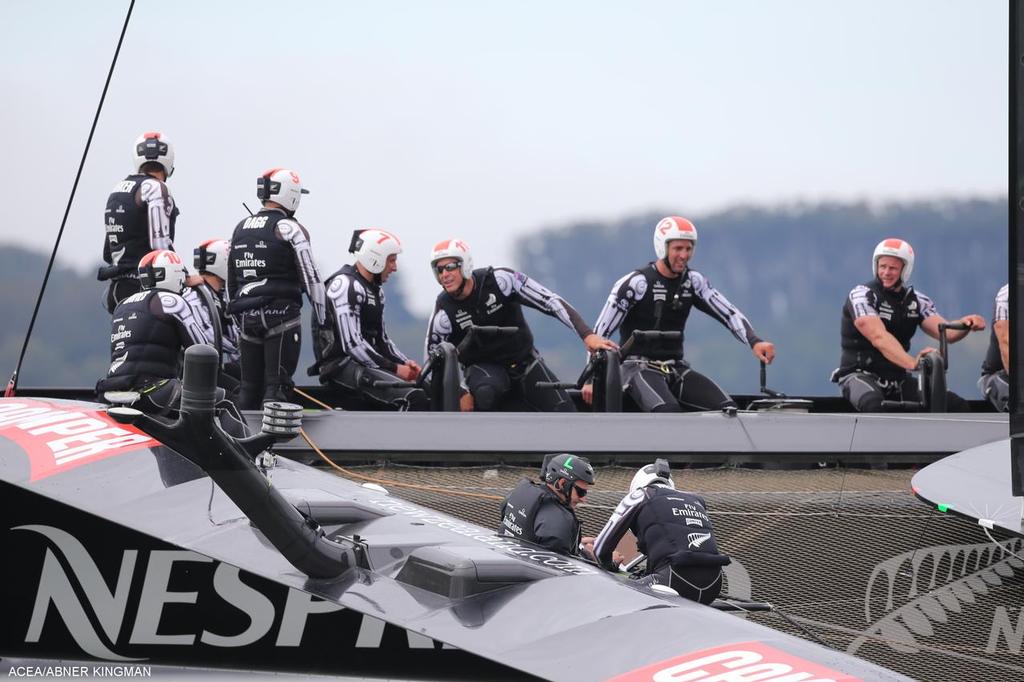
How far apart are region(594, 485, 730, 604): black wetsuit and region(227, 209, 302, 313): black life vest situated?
2799 mm

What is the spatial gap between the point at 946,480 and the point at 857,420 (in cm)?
184

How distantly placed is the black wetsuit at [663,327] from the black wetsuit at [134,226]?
2472 mm

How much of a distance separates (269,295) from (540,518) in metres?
2.82

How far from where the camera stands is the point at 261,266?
6676 millimetres

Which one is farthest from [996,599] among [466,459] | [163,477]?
[163,477]

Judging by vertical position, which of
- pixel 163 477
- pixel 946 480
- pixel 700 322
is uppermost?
pixel 163 477

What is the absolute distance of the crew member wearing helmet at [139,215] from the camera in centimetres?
740

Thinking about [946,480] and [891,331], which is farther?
[891,331]

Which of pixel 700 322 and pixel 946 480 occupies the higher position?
pixel 946 480

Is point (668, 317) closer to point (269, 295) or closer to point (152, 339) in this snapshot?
point (269, 295)

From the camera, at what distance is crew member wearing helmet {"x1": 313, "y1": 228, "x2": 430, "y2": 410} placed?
692cm

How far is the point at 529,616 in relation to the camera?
7.11ft

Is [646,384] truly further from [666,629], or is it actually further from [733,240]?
[733,240]

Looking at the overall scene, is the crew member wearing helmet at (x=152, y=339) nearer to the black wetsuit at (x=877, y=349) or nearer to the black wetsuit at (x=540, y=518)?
the black wetsuit at (x=540, y=518)
